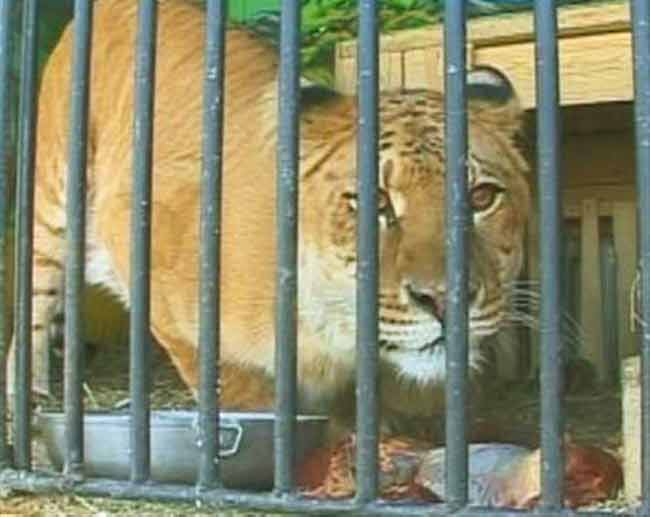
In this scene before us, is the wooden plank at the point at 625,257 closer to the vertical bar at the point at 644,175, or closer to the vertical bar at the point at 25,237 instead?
the vertical bar at the point at 25,237

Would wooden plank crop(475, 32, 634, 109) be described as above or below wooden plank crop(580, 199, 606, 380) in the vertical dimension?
above

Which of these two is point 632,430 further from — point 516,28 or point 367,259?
point 516,28

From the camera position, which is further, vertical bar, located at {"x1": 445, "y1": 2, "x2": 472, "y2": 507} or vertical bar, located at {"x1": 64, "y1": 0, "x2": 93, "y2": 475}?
vertical bar, located at {"x1": 64, "y1": 0, "x2": 93, "y2": 475}

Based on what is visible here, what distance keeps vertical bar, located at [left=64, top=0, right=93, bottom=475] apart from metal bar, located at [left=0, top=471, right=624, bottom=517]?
5 centimetres

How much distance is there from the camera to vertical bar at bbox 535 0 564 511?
7.23 ft

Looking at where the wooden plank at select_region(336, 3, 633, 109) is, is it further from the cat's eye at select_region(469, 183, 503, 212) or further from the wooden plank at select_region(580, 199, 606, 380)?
the wooden plank at select_region(580, 199, 606, 380)

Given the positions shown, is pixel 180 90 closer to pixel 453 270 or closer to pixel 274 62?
pixel 274 62

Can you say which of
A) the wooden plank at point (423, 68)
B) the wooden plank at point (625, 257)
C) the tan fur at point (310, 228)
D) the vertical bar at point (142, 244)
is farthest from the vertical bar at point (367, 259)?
the wooden plank at point (625, 257)

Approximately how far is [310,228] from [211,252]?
156 centimetres

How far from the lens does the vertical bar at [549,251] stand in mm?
2203

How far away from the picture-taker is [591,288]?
564cm

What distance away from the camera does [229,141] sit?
4180 millimetres

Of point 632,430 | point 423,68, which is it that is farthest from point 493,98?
point 632,430

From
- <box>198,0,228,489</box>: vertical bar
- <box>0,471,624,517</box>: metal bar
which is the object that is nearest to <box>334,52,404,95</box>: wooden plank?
<box>198,0,228,489</box>: vertical bar
